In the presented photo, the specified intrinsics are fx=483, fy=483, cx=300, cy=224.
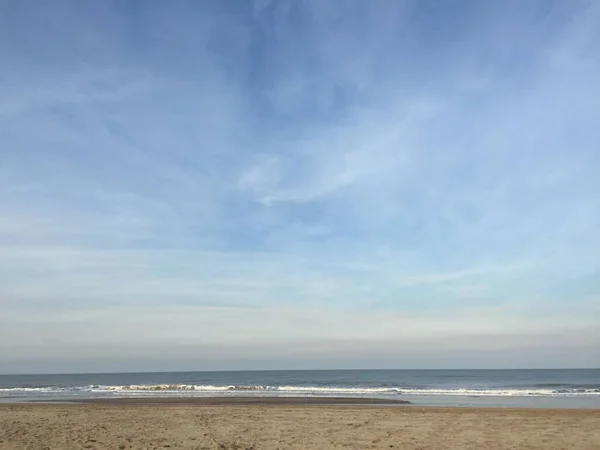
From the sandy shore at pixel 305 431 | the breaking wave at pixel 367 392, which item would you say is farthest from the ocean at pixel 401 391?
the sandy shore at pixel 305 431

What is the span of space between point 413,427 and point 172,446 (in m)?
7.76

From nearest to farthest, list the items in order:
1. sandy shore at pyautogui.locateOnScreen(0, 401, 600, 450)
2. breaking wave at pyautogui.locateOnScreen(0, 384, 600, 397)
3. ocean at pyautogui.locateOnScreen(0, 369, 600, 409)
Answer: sandy shore at pyautogui.locateOnScreen(0, 401, 600, 450), ocean at pyautogui.locateOnScreen(0, 369, 600, 409), breaking wave at pyautogui.locateOnScreen(0, 384, 600, 397)

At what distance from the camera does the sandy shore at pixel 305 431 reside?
12141 mm

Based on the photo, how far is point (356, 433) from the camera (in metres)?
14.0

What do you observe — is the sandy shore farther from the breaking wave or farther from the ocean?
the breaking wave

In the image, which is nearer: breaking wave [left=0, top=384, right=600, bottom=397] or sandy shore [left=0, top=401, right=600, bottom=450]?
sandy shore [left=0, top=401, right=600, bottom=450]

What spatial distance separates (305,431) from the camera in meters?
14.6

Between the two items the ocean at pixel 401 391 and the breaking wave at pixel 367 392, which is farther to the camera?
the breaking wave at pixel 367 392

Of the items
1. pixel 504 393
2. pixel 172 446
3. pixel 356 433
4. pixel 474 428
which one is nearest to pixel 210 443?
pixel 172 446

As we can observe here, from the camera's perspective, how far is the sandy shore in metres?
12.1

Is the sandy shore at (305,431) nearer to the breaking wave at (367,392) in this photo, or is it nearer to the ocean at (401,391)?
the ocean at (401,391)

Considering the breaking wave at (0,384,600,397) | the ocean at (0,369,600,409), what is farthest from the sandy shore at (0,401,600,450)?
the breaking wave at (0,384,600,397)

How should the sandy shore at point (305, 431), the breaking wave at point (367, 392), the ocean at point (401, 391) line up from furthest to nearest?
the breaking wave at point (367, 392)
the ocean at point (401, 391)
the sandy shore at point (305, 431)

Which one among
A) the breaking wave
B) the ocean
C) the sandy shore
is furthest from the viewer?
the breaking wave
